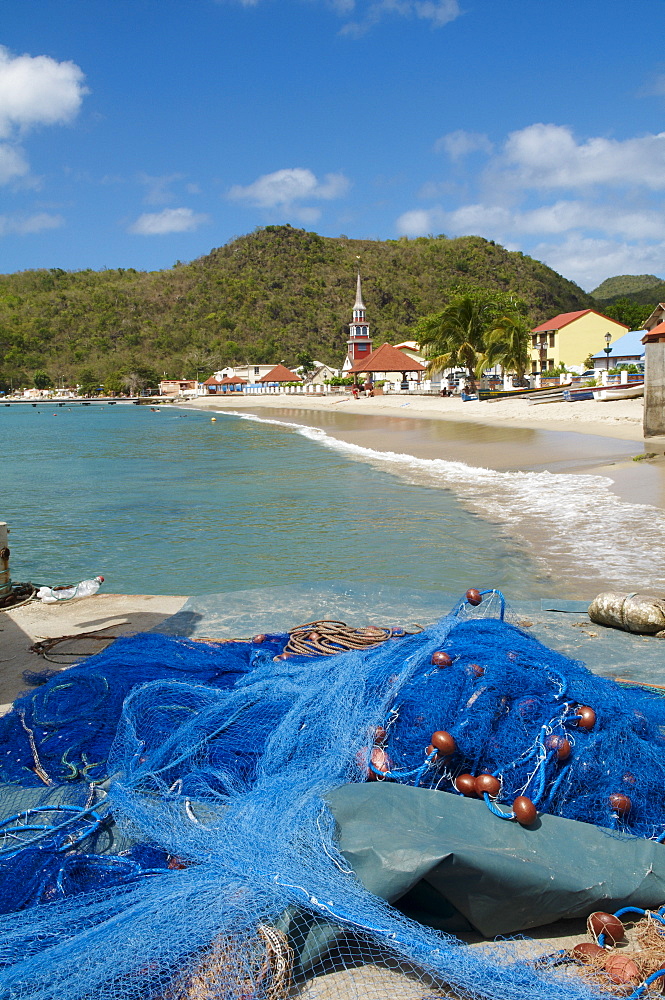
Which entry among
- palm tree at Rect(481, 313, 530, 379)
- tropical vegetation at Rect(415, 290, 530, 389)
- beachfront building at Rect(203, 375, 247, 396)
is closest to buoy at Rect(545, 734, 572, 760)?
tropical vegetation at Rect(415, 290, 530, 389)

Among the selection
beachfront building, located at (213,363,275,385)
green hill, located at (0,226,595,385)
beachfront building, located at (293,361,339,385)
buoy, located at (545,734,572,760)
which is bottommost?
buoy, located at (545,734,572,760)

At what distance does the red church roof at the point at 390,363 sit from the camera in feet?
245

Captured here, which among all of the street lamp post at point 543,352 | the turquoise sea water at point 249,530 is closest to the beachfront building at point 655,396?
the turquoise sea water at point 249,530

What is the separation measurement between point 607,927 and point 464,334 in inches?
1895

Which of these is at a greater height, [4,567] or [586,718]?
[586,718]

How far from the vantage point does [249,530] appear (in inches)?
542

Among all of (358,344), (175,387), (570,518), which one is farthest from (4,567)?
(175,387)

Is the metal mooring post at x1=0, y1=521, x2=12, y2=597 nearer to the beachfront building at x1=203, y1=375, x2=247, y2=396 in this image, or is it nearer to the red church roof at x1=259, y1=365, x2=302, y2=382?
the red church roof at x1=259, y1=365, x2=302, y2=382

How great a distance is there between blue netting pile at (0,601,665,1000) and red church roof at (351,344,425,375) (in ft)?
236

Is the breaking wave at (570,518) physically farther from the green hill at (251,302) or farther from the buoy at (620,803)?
the green hill at (251,302)

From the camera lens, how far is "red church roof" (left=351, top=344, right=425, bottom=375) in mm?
74625

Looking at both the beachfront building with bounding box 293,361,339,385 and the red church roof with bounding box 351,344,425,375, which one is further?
the beachfront building with bounding box 293,361,339,385

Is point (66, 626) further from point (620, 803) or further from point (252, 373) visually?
point (252, 373)

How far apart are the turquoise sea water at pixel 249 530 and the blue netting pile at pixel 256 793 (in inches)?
203
